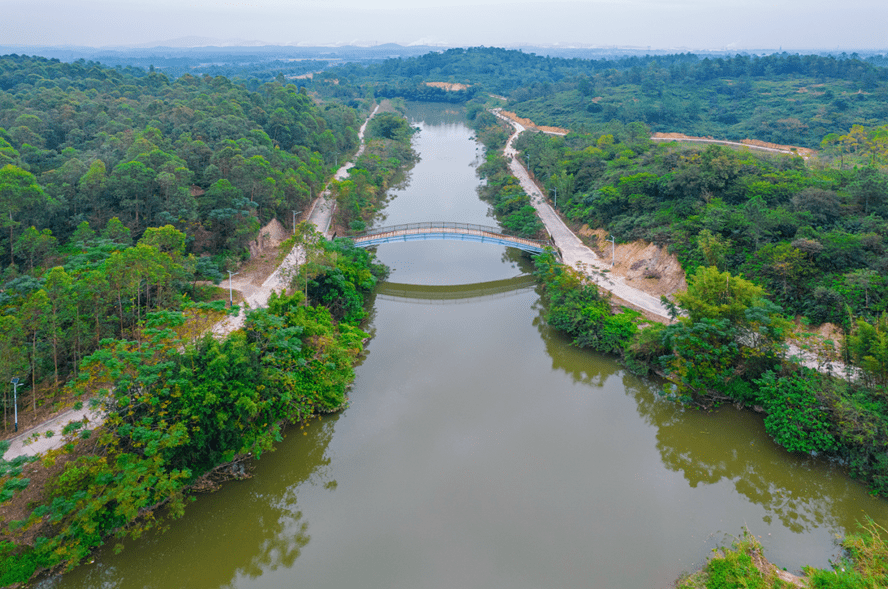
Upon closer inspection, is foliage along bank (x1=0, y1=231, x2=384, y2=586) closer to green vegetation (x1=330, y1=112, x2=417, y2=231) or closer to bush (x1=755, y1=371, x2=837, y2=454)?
bush (x1=755, y1=371, x2=837, y2=454)

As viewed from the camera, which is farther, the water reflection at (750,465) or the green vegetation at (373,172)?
the green vegetation at (373,172)

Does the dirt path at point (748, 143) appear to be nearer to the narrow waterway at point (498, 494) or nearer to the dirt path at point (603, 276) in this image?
the dirt path at point (603, 276)

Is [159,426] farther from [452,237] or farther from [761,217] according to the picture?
[761,217]

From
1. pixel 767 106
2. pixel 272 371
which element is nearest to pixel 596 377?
pixel 272 371

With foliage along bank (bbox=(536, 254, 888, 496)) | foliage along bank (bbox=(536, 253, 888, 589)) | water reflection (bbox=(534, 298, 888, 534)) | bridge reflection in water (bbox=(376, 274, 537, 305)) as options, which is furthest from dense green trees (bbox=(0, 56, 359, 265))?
water reflection (bbox=(534, 298, 888, 534))

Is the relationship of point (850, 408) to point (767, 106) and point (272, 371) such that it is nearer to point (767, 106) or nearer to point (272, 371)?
point (272, 371)

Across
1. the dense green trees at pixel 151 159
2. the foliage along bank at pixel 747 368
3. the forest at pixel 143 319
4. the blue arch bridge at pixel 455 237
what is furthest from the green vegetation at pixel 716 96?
the forest at pixel 143 319

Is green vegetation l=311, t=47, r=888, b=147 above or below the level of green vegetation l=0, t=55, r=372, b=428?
above
